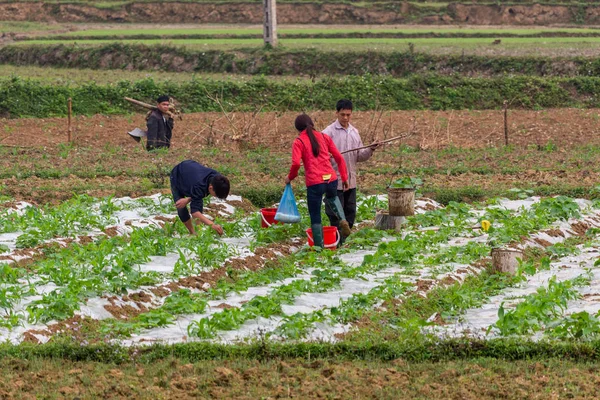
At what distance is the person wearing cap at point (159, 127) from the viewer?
18.2 meters

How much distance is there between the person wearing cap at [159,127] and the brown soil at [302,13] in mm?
32684

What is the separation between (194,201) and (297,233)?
65.5 inches

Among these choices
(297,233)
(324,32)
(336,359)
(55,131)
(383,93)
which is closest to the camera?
(336,359)

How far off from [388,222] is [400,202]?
0.31m

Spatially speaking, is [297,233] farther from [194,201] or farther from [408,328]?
[408,328]

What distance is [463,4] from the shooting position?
50250 mm

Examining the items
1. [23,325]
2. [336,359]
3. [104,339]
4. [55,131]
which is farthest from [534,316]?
[55,131]

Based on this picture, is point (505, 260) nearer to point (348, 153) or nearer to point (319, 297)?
point (319, 297)

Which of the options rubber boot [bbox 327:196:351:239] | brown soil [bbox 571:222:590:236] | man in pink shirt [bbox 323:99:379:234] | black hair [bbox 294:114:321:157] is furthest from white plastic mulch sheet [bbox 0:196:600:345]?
black hair [bbox 294:114:321:157]

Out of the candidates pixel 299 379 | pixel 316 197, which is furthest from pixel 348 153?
pixel 299 379

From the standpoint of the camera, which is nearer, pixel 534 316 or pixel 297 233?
pixel 534 316

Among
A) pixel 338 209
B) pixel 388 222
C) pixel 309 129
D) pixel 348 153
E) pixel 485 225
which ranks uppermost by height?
pixel 309 129

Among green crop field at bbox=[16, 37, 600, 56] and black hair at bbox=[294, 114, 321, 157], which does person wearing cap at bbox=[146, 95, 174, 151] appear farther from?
green crop field at bbox=[16, 37, 600, 56]

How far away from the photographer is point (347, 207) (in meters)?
12.4
